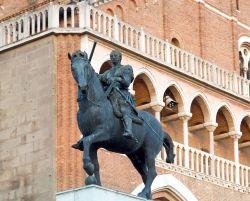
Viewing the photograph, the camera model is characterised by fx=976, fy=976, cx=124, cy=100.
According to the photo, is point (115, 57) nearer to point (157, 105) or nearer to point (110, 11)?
point (157, 105)

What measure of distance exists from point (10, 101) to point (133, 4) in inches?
245

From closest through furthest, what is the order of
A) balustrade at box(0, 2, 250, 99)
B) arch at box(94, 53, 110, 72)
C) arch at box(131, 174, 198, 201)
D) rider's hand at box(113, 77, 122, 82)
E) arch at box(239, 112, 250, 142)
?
rider's hand at box(113, 77, 122, 82), arch at box(94, 53, 110, 72), balustrade at box(0, 2, 250, 99), arch at box(131, 174, 198, 201), arch at box(239, 112, 250, 142)

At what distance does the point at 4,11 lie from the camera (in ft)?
96.8

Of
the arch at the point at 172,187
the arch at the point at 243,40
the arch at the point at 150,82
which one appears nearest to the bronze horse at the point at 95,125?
the arch at the point at 172,187

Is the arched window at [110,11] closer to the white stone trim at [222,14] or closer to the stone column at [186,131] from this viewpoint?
the stone column at [186,131]

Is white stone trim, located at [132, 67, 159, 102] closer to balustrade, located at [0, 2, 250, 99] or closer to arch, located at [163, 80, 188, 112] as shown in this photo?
balustrade, located at [0, 2, 250, 99]

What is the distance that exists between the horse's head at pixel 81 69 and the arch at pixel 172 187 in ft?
38.6

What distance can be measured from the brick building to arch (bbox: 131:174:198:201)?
3 centimetres

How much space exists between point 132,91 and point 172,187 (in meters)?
2.89

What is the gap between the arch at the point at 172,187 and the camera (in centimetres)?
2427

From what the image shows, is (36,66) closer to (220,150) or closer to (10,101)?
(10,101)

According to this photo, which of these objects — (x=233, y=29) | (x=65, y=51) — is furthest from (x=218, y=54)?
(x=65, y=51)

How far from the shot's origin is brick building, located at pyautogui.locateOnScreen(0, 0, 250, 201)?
22219 millimetres

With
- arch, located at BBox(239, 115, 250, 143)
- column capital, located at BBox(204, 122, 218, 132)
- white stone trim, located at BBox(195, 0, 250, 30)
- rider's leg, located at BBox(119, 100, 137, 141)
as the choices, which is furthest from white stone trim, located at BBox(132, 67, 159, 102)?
rider's leg, located at BBox(119, 100, 137, 141)
